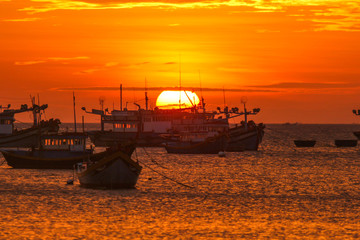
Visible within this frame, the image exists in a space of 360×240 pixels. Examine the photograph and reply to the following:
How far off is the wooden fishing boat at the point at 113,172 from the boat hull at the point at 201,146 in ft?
218

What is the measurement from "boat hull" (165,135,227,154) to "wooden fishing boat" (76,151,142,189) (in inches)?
2613

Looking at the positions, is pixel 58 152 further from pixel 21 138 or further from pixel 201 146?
pixel 201 146

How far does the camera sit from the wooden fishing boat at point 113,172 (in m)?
45.5

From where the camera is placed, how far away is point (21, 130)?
117m

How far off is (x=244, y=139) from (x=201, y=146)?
1665 cm

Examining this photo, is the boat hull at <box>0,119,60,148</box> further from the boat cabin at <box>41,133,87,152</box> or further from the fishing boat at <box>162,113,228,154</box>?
the boat cabin at <box>41,133,87,152</box>

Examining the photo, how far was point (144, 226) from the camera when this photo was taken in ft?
108

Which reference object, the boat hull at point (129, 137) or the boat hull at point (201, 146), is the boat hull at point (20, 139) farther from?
the boat hull at point (129, 137)

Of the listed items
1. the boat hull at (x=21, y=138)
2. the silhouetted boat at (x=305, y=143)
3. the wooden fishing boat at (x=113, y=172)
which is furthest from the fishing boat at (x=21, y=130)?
the silhouetted boat at (x=305, y=143)

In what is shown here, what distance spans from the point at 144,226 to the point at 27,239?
247 inches

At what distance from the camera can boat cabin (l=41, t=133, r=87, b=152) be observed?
69250 millimetres

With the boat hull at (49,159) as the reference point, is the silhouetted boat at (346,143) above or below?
below

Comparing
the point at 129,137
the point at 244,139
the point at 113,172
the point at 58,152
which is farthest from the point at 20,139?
the point at 113,172

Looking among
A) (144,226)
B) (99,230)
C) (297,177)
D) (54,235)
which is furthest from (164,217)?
(297,177)
